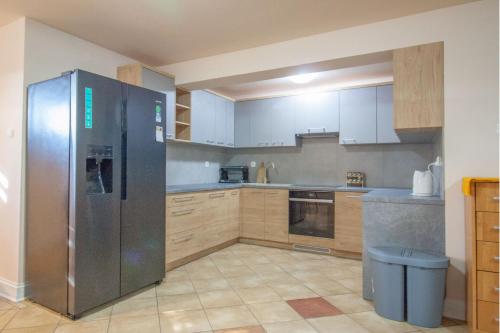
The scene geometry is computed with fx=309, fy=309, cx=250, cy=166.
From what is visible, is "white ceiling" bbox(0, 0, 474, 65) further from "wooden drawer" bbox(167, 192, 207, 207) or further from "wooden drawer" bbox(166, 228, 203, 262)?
"wooden drawer" bbox(166, 228, 203, 262)

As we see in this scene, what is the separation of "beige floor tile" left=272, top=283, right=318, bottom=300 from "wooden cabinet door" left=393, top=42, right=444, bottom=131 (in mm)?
1621

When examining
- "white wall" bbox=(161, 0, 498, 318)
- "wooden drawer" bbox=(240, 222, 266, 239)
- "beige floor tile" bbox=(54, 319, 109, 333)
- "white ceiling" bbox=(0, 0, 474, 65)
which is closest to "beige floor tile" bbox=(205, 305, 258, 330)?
"beige floor tile" bbox=(54, 319, 109, 333)

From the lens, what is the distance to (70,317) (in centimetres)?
223

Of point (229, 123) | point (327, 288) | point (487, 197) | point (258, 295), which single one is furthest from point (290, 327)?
point (229, 123)

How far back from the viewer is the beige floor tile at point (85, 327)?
208cm

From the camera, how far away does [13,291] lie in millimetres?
2551

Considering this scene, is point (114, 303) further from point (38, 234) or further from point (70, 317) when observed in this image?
point (38, 234)

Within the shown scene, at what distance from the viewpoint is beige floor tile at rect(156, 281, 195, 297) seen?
2752 millimetres

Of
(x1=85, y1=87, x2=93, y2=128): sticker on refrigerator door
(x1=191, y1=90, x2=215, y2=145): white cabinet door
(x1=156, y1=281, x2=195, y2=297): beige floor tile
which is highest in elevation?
(x1=191, y1=90, x2=215, y2=145): white cabinet door

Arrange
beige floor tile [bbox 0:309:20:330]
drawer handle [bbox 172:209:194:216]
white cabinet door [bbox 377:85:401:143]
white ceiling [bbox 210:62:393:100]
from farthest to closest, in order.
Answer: white cabinet door [bbox 377:85:401:143], white ceiling [bbox 210:62:393:100], drawer handle [bbox 172:209:194:216], beige floor tile [bbox 0:309:20:330]

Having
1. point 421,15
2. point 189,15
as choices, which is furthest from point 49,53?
point 421,15

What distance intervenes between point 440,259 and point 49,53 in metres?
3.61

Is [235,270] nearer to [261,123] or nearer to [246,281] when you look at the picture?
[246,281]

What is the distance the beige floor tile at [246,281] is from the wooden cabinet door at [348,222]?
1309 millimetres
